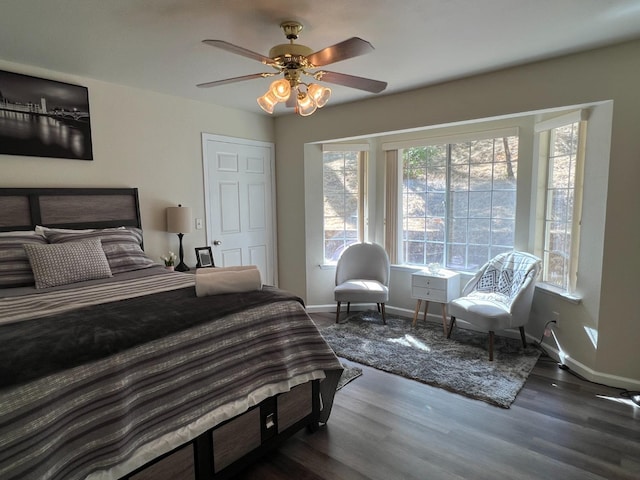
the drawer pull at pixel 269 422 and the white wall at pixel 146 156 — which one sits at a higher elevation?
the white wall at pixel 146 156

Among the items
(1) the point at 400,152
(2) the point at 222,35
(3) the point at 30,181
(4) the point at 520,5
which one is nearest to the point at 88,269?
(3) the point at 30,181

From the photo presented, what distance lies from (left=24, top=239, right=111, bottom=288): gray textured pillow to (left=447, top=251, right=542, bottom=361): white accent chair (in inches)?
119

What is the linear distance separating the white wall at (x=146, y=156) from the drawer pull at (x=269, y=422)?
2.31 m

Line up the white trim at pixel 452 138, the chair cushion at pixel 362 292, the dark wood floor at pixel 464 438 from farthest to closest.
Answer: the chair cushion at pixel 362 292 → the white trim at pixel 452 138 → the dark wood floor at pixel 464 438

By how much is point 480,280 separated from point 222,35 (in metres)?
3.22

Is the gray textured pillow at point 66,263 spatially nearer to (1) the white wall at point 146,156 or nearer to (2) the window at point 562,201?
(1) the white wall at point 146,156

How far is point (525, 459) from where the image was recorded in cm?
203

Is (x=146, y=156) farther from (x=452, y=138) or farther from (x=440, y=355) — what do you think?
(x=440, y=355)

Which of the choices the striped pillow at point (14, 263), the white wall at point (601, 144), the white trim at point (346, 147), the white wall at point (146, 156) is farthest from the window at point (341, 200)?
the striped pillow at point (14, 263)

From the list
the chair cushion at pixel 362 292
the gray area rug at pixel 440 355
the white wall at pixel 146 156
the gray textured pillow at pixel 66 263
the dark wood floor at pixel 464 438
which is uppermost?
the white wall at pixel 146 156

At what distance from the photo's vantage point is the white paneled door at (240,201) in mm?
4156

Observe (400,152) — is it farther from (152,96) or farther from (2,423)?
(2,423)

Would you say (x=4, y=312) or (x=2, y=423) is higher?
(x=4, y=312)

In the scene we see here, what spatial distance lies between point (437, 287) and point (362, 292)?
81 centimetres
